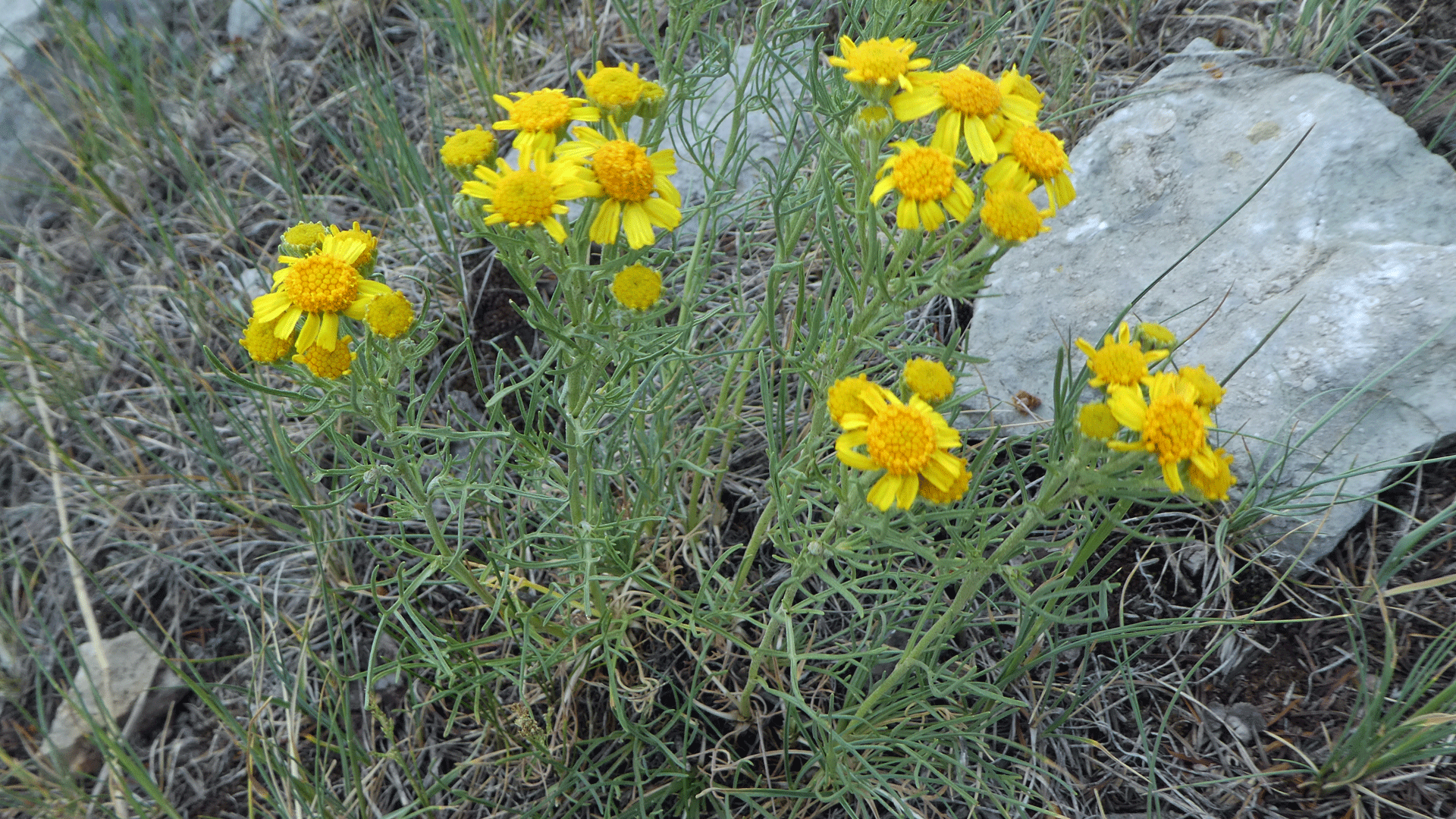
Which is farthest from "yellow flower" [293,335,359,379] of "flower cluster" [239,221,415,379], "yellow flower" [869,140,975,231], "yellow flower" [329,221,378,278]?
"yellow flower" [869,140,975,231]

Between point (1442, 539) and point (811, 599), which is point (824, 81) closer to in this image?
point (811, 599)

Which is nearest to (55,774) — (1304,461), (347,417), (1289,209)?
(347,417)

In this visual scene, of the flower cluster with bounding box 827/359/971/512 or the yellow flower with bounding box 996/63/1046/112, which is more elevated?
the yellow flower with bounding box 996/63/1046/112

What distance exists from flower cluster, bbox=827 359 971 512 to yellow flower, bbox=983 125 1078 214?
46cm

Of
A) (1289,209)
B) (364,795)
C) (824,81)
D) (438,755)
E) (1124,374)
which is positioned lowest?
(438,755)

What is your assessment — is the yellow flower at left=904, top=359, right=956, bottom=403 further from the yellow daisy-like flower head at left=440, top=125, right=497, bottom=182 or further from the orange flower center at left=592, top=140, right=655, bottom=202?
the yellow daisy-like flower head at left=440, top=125, right=497, bottom=182

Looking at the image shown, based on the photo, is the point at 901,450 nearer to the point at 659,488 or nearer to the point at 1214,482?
the point at 1214,482

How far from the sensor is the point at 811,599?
75.0 inches

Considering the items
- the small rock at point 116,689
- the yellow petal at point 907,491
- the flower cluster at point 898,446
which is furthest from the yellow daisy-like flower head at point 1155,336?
the small rock at point 116,689

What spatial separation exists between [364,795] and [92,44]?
358 cm

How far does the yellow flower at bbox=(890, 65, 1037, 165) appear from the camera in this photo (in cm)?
160

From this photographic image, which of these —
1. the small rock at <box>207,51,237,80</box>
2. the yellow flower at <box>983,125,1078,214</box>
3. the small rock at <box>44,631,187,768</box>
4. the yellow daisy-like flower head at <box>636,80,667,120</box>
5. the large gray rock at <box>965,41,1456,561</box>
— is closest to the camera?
the yellow flower at <box>983,125,1078,214</box>

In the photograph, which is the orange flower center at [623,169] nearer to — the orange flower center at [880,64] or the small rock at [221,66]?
the orange flower center at [880,64]

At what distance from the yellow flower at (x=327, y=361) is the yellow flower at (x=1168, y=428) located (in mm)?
1382
